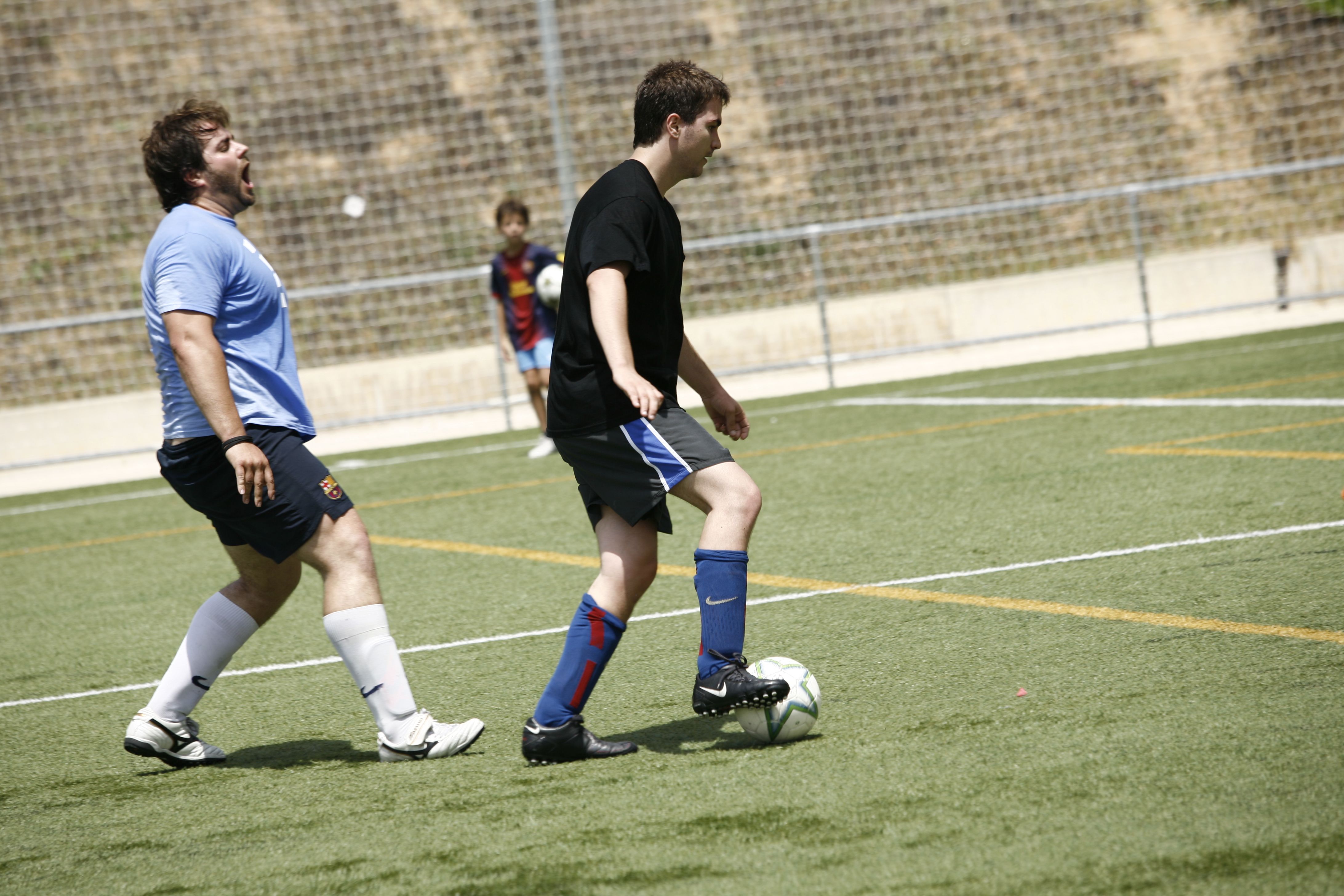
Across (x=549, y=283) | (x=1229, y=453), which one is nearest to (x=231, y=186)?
(x=1229, y=453)

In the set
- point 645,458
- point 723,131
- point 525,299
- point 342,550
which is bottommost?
point 342,550

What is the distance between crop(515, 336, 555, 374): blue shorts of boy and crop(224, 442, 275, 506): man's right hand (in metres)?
7.39

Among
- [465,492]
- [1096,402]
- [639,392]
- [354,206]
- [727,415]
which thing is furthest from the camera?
[354,206]

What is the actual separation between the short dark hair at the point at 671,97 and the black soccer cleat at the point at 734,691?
136 cm

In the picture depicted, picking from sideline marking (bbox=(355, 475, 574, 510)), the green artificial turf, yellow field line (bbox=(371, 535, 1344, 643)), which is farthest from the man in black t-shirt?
sideline marking (bbox=(355, 475, 574, 510))

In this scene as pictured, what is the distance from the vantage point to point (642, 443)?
3549 mm

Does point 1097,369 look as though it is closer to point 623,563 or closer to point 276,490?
point 623,563

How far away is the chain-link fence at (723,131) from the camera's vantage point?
72.5ft

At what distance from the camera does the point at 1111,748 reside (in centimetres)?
315

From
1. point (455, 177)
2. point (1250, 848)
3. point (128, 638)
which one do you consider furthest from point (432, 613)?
point (455, 177)

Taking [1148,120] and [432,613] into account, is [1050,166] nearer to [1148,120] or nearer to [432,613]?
[1148,120]

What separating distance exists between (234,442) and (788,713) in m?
1.56

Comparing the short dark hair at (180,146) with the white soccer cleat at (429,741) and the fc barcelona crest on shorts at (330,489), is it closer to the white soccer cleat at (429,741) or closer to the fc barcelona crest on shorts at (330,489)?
the fc barcelona crest on shorts at (330,489)

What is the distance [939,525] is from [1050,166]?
2004cm
